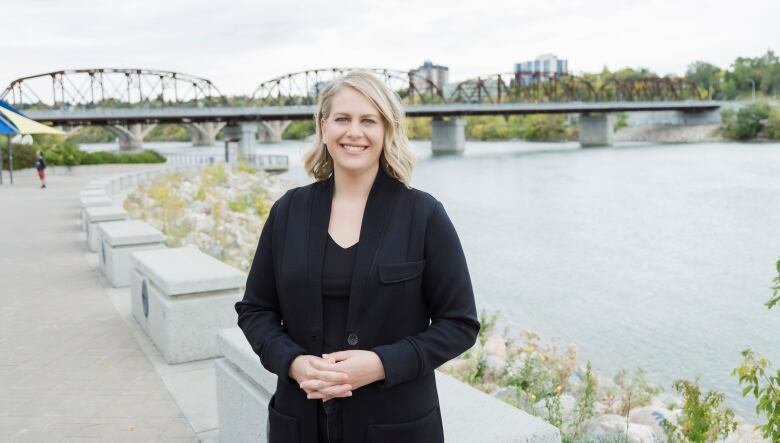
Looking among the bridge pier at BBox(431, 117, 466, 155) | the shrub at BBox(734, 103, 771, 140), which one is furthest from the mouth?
the shrub at BBox(734, 103, 771, 140)

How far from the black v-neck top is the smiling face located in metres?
0.29

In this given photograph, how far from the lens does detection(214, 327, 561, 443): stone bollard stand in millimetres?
3066

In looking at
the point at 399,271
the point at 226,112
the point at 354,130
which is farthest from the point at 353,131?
the point at 226,112

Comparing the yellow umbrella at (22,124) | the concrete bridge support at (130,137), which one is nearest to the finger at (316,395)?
the yellow umbrella at (22,124)

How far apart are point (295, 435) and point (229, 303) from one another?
4174 millimetres

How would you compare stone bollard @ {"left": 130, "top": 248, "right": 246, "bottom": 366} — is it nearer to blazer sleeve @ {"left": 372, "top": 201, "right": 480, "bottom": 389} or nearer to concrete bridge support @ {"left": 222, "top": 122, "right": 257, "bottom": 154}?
blazer sleeve @ {"left": 372, "top": 201, "right": 480, "bottom": 389}

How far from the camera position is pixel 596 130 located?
9325cm

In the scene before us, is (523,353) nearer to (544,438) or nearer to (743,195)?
(544,438)

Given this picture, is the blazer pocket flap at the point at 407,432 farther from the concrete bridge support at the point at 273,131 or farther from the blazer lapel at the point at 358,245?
the concrete bridge support at the point at 273,131

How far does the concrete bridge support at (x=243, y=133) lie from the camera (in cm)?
6875

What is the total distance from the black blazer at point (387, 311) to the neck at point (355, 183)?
0.15ft

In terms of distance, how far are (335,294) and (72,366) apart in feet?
15.9

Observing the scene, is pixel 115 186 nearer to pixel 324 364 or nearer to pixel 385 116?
pixel 385 116

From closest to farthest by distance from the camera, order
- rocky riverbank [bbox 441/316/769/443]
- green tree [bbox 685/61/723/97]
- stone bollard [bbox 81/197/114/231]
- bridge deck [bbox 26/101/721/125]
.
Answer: rocky riverbank [bbox 441/316/769/443] → stone bollard [bbox 81/197/114/231] → bridge deck [bbox 26/101/721/125] → green tree [bbox 685/61/723/97]
